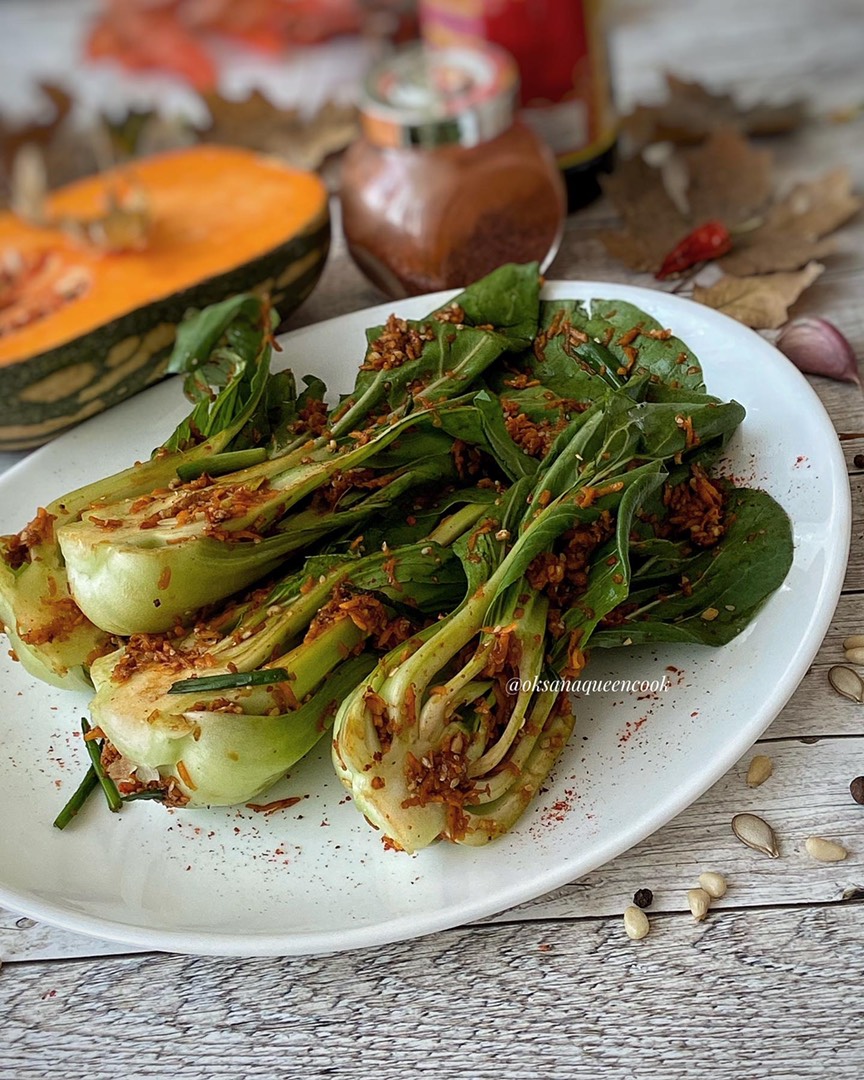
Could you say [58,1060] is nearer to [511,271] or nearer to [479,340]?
[479,340]

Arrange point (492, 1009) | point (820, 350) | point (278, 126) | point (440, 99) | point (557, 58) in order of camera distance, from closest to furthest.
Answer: point (492, 1009), point (820, 350), point (440, 99), point (557, 58), point (278, 126)

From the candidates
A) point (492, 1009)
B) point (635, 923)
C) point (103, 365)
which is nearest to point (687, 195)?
point (103, 365)

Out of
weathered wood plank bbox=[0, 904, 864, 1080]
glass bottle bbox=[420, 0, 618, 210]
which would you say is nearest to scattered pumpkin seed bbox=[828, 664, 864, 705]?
weathered wood plank bbox=[0, 904, 864, 1080]

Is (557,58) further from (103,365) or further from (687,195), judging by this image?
(103,365)

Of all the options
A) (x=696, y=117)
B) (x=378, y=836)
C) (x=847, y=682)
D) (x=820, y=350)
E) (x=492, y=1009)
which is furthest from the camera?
(x=696, y=117)

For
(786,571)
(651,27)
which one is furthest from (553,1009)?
(651,27)

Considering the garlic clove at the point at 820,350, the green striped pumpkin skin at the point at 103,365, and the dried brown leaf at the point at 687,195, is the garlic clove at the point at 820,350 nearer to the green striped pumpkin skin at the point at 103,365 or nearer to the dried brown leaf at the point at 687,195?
the dried brown leaf at the point at 687,195
